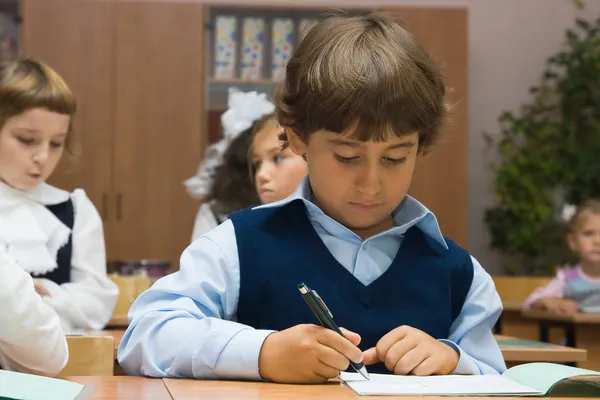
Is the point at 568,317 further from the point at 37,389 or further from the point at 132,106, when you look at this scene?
the point at 37,389

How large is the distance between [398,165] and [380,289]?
0.19m

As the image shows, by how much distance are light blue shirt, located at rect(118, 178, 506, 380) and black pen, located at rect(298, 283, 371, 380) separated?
0.12 m

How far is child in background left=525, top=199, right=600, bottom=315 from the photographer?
4.40m

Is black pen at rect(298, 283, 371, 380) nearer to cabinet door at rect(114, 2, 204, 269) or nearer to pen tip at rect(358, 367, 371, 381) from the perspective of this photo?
pen tip at rect(358, 367, 371, 381)

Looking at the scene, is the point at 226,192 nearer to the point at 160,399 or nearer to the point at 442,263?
the point at 442,263

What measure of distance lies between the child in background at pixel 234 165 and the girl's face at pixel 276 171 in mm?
564

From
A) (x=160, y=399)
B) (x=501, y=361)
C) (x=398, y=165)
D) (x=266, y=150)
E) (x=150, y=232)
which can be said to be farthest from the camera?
(x=150, y=232)

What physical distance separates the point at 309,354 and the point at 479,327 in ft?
1.43

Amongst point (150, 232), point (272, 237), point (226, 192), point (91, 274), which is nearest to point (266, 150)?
point (91, 274)

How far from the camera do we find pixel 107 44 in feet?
18.2

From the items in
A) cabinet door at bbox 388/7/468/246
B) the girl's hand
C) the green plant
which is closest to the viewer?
the girl's hand

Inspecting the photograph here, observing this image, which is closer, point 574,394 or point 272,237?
point 574,394

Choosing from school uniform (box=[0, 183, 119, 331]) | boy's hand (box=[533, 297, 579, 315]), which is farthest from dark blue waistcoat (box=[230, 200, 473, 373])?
boy's hand (box=[533, 297, 579, 315])

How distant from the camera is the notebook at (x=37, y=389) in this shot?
103cm
